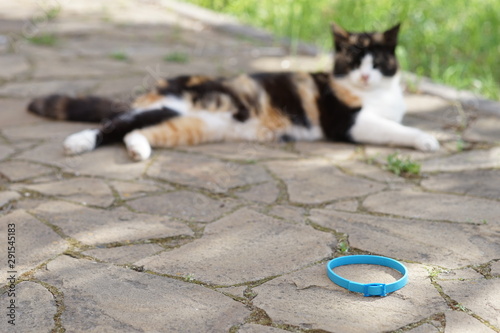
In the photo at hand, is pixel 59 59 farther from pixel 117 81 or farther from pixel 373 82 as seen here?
pixel 373 82

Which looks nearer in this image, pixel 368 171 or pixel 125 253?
pixel 125 253

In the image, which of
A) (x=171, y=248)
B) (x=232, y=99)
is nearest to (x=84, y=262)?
(x=171, y=248)

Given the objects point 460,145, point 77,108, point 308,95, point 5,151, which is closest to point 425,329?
point 460,145

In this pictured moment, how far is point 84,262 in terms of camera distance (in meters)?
2.31

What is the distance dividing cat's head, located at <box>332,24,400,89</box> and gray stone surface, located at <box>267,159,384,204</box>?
0.66 meters

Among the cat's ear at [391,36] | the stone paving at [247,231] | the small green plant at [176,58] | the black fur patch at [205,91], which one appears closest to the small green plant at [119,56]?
the small green plant at [176,58]

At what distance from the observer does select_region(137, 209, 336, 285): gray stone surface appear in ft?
7.47

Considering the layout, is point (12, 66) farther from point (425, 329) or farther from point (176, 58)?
point (425, 329)

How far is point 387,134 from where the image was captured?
3758 mm

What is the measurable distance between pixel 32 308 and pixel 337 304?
983 millimetres

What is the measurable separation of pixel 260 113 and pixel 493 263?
6.30 feet

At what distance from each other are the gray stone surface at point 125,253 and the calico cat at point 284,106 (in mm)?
1286

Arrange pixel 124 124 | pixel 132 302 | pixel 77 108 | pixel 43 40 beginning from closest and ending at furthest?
pixel 132 302, pixel 124 124, pixel 77 108, pixel 43 40

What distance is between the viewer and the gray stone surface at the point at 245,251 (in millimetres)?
2275
